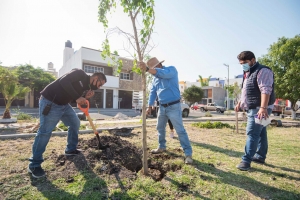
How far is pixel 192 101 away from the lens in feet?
114

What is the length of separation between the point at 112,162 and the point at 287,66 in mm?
15996

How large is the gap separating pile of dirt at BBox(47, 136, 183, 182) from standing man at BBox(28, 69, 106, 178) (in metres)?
0.31

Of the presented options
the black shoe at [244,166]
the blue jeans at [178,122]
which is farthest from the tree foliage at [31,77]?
the black shoe at [244,166]

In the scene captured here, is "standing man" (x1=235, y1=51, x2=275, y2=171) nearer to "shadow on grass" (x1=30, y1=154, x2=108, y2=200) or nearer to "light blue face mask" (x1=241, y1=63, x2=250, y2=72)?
"light blue face mask" (x1=241, y1=63, x2=250, y2=72)

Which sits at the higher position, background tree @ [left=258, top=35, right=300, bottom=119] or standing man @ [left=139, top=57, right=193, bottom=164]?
background tree @ [left=258, top=35, right=300, bottom=119]

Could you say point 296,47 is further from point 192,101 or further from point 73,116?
point 192,101

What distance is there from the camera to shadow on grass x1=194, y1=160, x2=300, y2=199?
2080 mm

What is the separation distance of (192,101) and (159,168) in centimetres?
3295

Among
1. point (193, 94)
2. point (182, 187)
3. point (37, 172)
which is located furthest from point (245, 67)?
point (193, 94)

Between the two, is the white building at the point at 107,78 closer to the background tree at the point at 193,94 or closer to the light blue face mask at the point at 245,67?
the background tree at the point at 193,94

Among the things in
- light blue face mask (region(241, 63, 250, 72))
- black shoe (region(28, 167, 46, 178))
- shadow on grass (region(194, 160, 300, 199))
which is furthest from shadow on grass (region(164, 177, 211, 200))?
light blue face mask (region(241, 63, 250, 72))

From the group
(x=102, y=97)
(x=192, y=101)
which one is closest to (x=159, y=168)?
(x=102, y=97)

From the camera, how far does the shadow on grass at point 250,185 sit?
208 centimetres

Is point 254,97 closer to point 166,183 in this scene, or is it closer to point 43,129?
point 166,183
